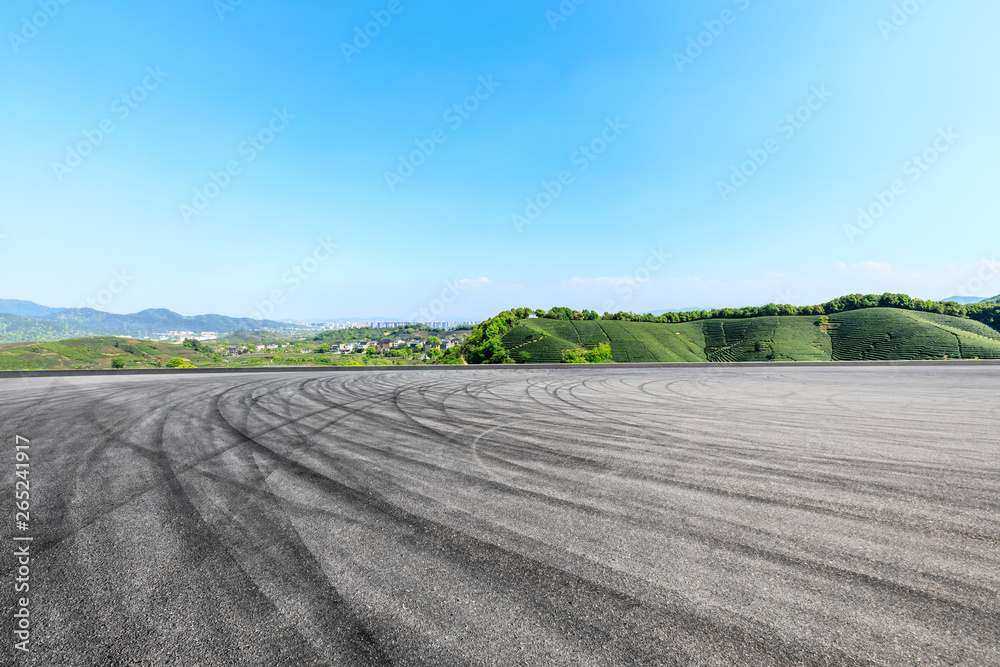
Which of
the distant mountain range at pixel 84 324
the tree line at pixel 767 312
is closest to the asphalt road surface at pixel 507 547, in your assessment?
the tree line at pixel 767 312

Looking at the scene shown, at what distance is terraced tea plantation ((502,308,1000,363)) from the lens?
60406 mm

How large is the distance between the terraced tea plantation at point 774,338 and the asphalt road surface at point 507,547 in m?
58.5

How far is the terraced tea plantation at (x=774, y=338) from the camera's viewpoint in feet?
198

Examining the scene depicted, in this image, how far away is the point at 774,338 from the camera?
75.2m

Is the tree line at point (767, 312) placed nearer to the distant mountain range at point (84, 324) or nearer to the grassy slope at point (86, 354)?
the grassy slope at point (86, 354)

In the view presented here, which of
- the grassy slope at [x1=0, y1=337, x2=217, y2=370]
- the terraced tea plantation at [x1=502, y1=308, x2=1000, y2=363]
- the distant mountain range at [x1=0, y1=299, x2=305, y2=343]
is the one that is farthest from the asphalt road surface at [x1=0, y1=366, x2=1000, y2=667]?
the distant mountain range at [x1=0, y1=299, x2=305, y2=343]

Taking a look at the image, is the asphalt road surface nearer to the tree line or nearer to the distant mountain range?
the tree line

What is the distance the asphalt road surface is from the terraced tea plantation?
58.5 meters

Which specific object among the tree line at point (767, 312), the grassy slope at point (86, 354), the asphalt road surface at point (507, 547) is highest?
the tree line at point (767, 312)

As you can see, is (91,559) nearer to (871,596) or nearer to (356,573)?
(356,573)

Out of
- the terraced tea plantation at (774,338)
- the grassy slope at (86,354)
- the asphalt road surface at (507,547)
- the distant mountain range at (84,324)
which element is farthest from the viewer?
the distant mountain range at (84,324)

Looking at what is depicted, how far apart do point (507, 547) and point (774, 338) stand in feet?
295

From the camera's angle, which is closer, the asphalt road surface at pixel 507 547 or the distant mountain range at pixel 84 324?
the asphalt road surface at pixel 507 547

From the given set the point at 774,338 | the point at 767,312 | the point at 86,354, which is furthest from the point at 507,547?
the point at 767,312
